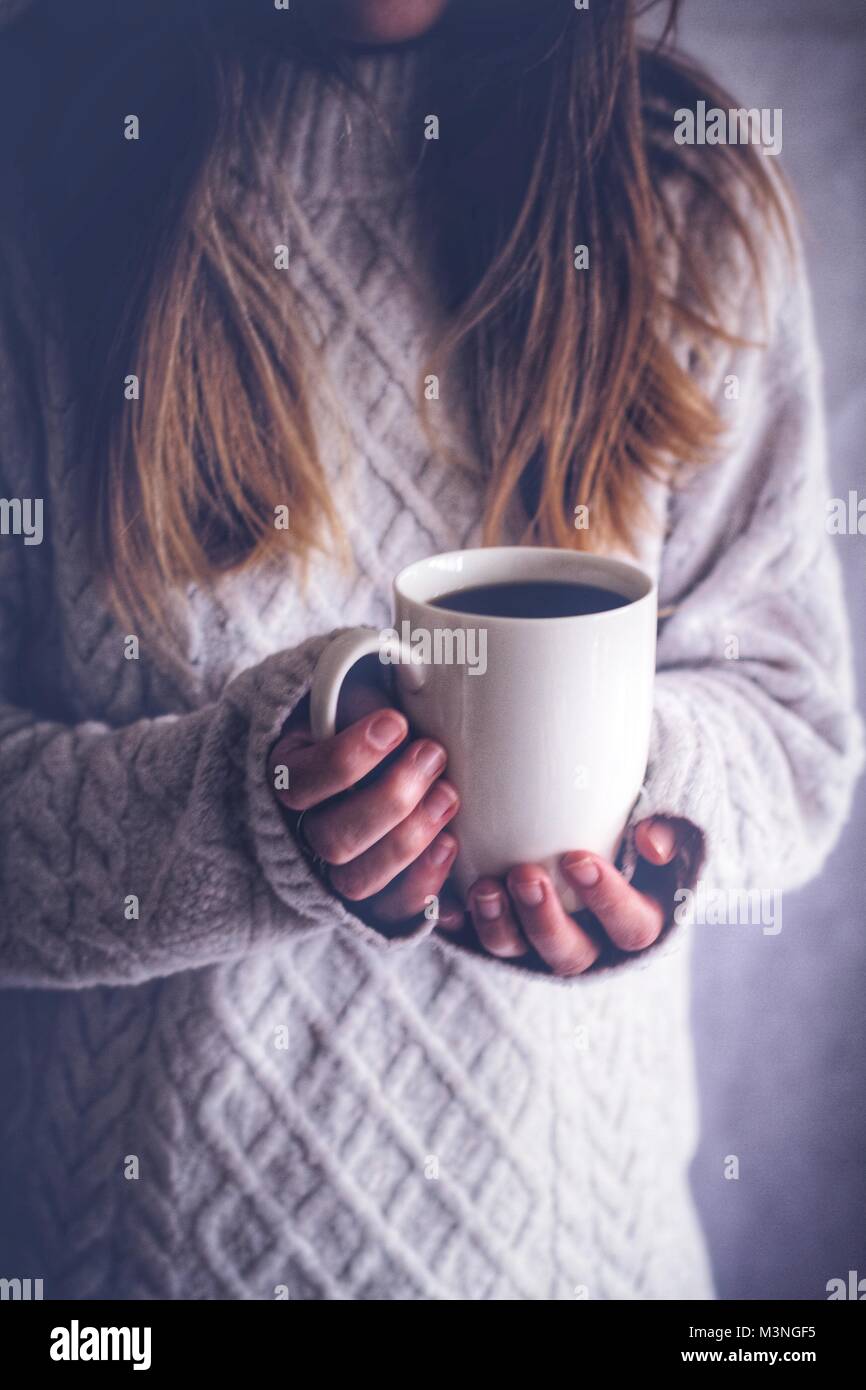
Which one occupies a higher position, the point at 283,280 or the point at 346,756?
the point at 283,280

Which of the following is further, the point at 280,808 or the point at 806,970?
the point at 806,970

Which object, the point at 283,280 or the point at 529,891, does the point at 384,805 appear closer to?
the point at 529,891

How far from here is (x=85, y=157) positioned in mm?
477

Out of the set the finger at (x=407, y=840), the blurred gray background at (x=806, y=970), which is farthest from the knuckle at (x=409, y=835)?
the blurred gray background at (x=806, y=970)

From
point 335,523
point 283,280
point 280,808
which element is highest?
point 283,280

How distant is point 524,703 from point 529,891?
76 millimetres

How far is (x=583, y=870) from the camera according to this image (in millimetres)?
374

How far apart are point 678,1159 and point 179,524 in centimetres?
45

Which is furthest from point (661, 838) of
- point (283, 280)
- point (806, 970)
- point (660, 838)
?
point (283, 280)

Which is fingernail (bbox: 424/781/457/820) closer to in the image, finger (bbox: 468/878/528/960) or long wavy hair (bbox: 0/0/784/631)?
finger (bbox: 468/878/528/960)

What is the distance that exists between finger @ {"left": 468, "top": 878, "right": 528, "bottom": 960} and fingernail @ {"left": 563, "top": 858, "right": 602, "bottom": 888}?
26 millimetres

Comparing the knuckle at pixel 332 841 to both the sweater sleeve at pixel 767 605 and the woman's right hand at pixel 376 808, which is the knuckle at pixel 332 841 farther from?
the sweater sleeve at pixel 767 605

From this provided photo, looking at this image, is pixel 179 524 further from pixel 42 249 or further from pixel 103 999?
pixel 103 999
